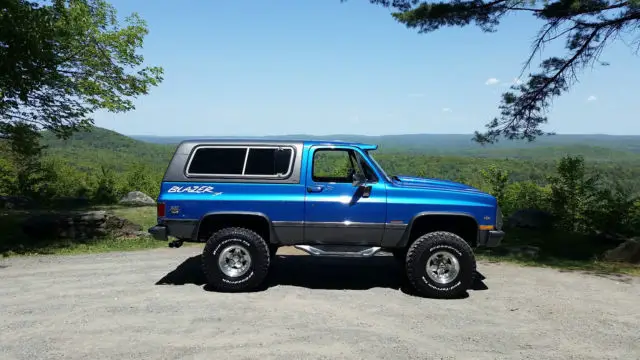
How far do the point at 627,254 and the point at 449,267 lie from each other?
5.50 m

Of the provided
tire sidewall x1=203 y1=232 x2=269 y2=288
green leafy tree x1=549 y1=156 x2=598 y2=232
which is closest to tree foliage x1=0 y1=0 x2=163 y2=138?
tire sidewall x1=203 y1=232 x2=269 y2=288

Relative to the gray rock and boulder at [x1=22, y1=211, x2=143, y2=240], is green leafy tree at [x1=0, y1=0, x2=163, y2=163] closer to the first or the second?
boulder at [x1=22, y1=211, x2=143, y2=240]

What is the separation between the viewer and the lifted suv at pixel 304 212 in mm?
6766

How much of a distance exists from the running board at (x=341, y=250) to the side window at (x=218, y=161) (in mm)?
1590

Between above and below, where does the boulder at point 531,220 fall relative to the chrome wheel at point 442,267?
below

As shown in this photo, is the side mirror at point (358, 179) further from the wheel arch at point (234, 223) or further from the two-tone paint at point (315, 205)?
the wheel arch at point (234, 223)

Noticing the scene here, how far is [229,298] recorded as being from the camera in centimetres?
657

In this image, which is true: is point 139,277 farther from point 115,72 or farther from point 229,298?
point 115,72

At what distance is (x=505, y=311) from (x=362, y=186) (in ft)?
8.43

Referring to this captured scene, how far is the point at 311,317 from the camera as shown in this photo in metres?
5.77

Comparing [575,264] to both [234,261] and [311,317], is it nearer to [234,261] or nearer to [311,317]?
[311,317]

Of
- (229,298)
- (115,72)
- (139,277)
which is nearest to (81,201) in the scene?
(115,72)

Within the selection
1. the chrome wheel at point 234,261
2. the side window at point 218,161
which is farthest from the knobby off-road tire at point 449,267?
the side window at point 218,161

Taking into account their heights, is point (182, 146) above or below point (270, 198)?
above
